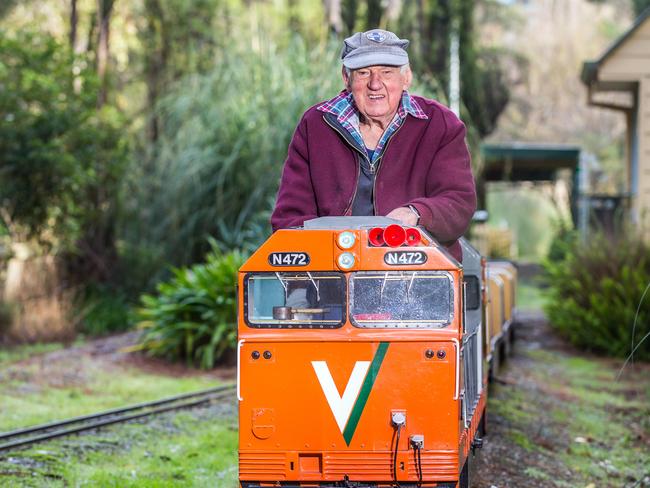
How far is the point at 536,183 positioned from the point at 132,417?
26829mm

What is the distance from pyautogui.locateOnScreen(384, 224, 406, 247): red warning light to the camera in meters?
5.32

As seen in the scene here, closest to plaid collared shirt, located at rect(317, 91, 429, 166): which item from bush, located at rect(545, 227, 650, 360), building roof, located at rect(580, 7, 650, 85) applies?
bush, located at rect(545, 227, 650, 360)

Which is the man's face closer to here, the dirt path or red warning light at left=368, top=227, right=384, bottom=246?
red warning light at left=368, top=227, right=384, bottom=246

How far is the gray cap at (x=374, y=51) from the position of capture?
5.89 metres

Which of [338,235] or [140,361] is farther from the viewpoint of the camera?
[140,361]

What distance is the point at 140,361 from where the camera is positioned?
1351 centimetres

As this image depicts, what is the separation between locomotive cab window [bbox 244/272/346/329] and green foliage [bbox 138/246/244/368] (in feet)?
24.8

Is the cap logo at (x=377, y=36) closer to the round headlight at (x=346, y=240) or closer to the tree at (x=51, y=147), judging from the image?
the round headlight at (x=346, y=240)

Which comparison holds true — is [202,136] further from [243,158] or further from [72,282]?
[72,282]

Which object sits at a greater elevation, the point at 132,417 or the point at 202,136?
the point at 202,136

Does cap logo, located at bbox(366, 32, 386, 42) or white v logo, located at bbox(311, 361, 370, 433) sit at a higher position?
cap logo, located at bbox(366, 32, 386, 42)

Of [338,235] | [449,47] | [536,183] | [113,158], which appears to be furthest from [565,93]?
[338,235]

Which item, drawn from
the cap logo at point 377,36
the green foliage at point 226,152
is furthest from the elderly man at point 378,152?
the green foliage at point 226,152

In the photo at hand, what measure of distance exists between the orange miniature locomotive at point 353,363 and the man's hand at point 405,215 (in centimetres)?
20
